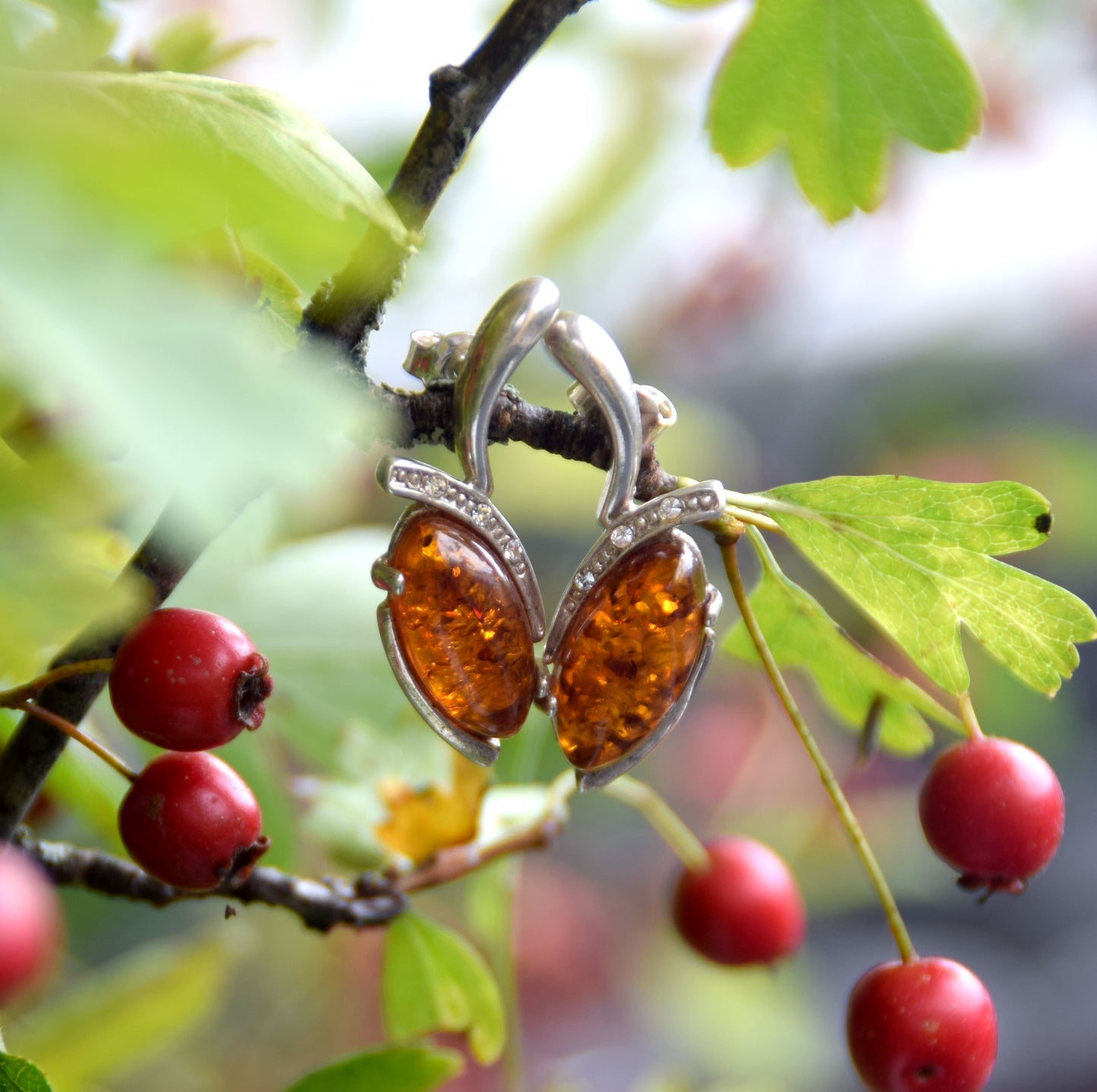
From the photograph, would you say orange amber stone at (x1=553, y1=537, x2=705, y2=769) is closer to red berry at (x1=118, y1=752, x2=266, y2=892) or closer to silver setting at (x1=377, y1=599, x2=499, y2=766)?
silver setting at (x1=377, y1=599, x2=499, y2=766)

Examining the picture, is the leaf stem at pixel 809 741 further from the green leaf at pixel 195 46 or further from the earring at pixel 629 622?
the green leaf at pixel 195 46

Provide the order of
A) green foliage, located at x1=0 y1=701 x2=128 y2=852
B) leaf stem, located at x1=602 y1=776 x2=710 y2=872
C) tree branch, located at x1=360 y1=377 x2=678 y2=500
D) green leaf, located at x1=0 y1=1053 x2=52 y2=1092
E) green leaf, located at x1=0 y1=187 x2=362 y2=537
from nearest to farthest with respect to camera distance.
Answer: green leaf, located at x1=0 y1=187 x2=362 y2=537
green leaf, located at x1=0 y1=1053 x2=52 y2=1092
tree branch, located at x1=360 y1=377 x2=678 y2=500
green foliage, located at x1=0 y1=701 x2=128 y2=852
leaf stem, located at x1=602 y1=776 x2=710 y2=872

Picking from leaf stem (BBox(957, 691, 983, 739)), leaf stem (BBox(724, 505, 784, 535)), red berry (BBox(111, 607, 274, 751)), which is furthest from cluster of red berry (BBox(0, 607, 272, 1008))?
leaf stem (BBox(957, 691, 983, 739))

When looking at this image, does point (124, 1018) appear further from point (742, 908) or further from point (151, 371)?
point (151, 371)

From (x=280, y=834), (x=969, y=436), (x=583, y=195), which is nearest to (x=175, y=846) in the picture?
(x=280, y=834)

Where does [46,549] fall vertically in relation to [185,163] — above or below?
below

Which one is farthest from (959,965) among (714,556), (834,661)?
(714,556)

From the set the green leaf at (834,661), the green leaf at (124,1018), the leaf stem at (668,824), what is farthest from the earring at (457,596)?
the green leaf at (124,1018)
